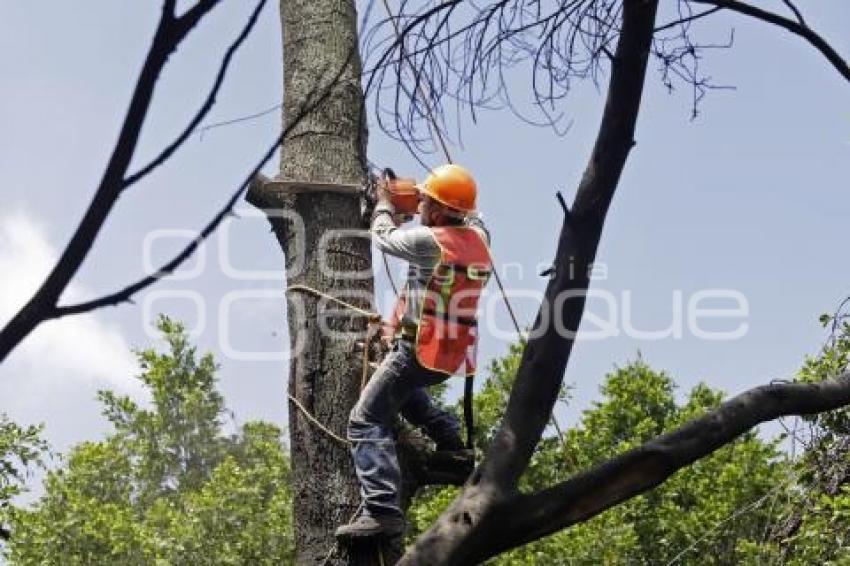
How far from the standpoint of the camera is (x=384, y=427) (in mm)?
3887

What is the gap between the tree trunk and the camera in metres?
3.89

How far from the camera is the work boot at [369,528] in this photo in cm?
371

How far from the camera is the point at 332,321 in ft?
13.3

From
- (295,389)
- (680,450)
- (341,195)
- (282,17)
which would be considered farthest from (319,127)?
(680,450)

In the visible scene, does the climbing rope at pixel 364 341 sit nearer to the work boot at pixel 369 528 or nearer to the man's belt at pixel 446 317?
the man's belt at pixel 446 317

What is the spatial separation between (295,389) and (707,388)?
15532mm

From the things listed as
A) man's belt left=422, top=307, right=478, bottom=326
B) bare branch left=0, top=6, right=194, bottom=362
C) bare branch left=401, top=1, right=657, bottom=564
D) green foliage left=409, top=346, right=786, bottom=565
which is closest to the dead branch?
bare branch left=0, top=6, right=194, bottom=362

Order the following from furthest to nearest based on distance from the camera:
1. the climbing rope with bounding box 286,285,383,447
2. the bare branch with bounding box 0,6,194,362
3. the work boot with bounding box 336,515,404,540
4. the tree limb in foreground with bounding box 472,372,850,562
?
the climbing rope with bounding box 286,285,383,447 < the work boot with bounding box 336,515,404,540 < the tree limb in foreground with bounding box 472,372,850,562 < the bare branch with bounding box 0,6,194,362

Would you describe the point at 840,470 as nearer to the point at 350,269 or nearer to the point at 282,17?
the point at 350,269

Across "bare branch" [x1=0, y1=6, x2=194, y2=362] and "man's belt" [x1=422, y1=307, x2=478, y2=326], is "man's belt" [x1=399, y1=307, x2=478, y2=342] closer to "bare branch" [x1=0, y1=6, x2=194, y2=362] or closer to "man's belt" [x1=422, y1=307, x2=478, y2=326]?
"man's belt" [x1=422, y1=307, x2=478, y2=326]

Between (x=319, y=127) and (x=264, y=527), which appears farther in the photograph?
(x=264, y=527)

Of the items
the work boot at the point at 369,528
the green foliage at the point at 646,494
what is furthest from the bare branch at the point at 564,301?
the green foliage at the point at 646,494

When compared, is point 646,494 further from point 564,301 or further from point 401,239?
point 564,301

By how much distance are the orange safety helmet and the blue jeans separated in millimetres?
576
